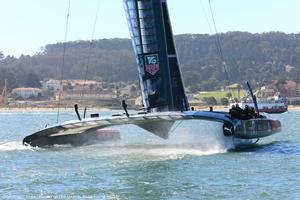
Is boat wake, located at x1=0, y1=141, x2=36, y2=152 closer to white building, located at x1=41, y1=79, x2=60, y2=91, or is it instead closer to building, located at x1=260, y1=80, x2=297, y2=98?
building, located at x1=260, y1=80, x2=297, y2=98

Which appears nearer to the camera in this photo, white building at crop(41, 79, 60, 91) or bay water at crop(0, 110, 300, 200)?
bay water at crop(0, 110, 300, 200)

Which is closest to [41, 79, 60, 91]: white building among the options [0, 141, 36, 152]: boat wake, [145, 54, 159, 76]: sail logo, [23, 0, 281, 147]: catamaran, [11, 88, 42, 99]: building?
[11, 88, 42, 99]: building

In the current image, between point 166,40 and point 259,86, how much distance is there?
5727 inches

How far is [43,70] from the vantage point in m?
200

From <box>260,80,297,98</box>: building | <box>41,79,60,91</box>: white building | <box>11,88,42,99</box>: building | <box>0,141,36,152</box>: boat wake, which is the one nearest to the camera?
<box>0,141,36,152</box>: boat wake

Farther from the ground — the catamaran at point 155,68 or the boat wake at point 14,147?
the catamaran at point 155,68

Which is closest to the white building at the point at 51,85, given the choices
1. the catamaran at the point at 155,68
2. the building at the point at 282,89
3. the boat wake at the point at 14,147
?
the building at the point at 282,89

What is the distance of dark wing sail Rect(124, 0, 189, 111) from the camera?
20.2 m

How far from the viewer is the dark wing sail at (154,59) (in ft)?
66.3

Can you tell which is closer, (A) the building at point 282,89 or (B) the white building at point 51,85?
(A) the building at point 282,89

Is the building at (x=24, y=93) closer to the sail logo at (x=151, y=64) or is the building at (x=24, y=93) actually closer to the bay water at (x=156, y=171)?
the bay water at (x=156, y=171)

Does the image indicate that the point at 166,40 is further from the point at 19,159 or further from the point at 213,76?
the point at 213,76

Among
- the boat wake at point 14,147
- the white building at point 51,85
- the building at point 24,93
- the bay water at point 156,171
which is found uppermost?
the white building at point 51,85

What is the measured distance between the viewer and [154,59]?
66.4ft
